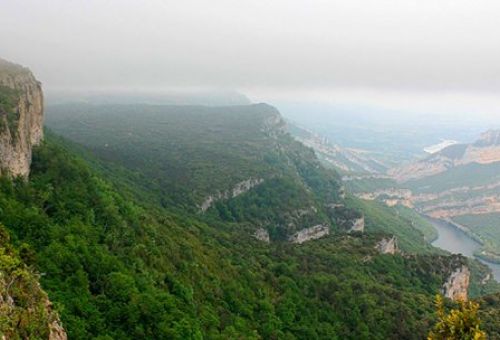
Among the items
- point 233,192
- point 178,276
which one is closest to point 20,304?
point 178,276

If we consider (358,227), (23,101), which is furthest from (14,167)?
(358,227)

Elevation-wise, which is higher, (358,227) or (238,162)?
(238,162)

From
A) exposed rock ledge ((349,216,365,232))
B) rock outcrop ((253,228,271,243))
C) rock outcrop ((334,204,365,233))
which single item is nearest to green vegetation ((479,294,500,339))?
rock outcrop ((253,228,271,243))

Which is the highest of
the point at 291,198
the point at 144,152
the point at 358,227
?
the point at 144,152

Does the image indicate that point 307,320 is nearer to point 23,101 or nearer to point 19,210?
point 19,210

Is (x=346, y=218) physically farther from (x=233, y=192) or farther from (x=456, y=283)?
(x=456, y=283)

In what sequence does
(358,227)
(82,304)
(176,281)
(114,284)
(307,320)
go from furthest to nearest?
1. (358,227)
2. (307,320)
3. (176,281)
4. (114,284)
5. (82,304)

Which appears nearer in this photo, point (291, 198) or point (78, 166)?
point (78, 166)
